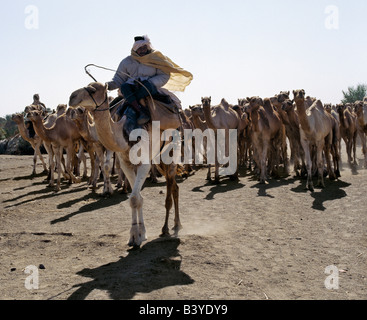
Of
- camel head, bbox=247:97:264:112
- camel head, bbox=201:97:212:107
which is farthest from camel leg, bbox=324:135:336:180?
camel head, bbox=201:97:212:107

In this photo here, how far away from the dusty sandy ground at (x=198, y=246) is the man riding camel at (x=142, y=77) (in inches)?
77.5

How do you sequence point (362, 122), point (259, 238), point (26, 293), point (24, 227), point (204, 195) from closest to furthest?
1. point (26, 293)
2. point (259, 238)
3. point (24, 227)
4. point (204, 195)
5. point (362, 122)

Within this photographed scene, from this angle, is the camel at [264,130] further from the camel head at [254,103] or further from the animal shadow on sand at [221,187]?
the animal shadow on sand at [221,187]

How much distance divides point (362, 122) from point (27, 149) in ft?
66.0

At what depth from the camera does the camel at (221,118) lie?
47.1 ft

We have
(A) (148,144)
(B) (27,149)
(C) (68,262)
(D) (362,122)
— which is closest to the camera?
(C) (68,262)

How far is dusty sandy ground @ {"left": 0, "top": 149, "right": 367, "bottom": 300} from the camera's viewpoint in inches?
208

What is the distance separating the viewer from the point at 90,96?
6301 mm

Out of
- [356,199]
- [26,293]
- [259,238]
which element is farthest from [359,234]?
[26,293]

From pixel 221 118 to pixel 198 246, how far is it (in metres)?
8.91

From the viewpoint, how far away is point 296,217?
9.09 m

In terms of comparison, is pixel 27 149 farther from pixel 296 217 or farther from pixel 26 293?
pixel 26 293

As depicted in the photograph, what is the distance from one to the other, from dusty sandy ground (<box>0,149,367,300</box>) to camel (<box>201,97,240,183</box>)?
2947mm

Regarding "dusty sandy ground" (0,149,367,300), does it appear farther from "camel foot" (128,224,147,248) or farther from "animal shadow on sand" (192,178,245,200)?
"animal shadow on sand" (192,178,245,200)
